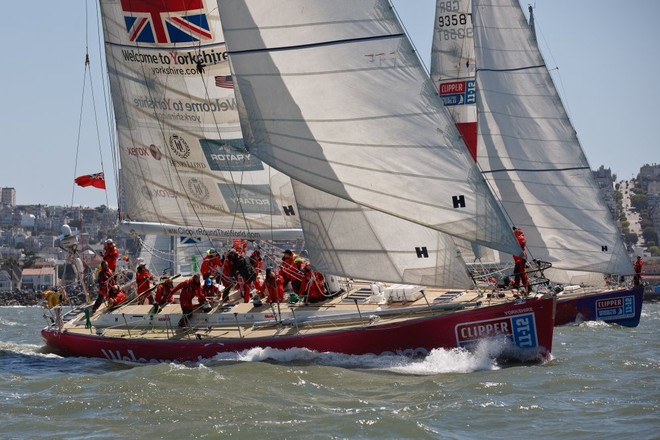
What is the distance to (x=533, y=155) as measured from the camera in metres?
26.6

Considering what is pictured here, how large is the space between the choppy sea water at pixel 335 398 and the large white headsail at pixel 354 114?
2.25 m

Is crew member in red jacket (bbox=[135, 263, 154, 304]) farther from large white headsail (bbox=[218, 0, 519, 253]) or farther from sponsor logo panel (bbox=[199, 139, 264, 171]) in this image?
large white headsail (bbox=[218, 0, 519, 253])

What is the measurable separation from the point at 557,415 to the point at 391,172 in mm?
4587

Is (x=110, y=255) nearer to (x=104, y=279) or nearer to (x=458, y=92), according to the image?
(x=104, y=279)

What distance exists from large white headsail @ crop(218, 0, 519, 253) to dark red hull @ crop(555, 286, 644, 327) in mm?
10069

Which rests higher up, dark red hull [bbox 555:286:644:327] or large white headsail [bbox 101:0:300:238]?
large white headsail [bbox 101:0:300:238]

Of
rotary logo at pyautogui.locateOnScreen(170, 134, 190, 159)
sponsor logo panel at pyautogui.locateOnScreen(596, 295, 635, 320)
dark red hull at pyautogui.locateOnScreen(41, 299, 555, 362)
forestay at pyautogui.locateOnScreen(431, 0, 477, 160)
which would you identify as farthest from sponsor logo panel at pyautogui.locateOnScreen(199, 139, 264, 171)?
sponsor logo panel at pyautogui.locateOnScreen(596, 295, 635, 320)

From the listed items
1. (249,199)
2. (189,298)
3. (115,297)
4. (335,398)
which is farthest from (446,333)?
(115,297)

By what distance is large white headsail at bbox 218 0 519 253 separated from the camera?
54.6ft

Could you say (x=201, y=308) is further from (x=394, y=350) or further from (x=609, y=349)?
(x=609, y=349)

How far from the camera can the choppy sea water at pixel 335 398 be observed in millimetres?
12953

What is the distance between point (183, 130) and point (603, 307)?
10.7 m

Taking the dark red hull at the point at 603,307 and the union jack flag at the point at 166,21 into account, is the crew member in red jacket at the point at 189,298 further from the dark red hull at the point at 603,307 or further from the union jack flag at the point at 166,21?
the dark red hull at the point at 603,307

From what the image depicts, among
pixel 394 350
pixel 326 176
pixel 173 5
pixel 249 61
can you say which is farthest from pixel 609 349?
pixel 173 5
